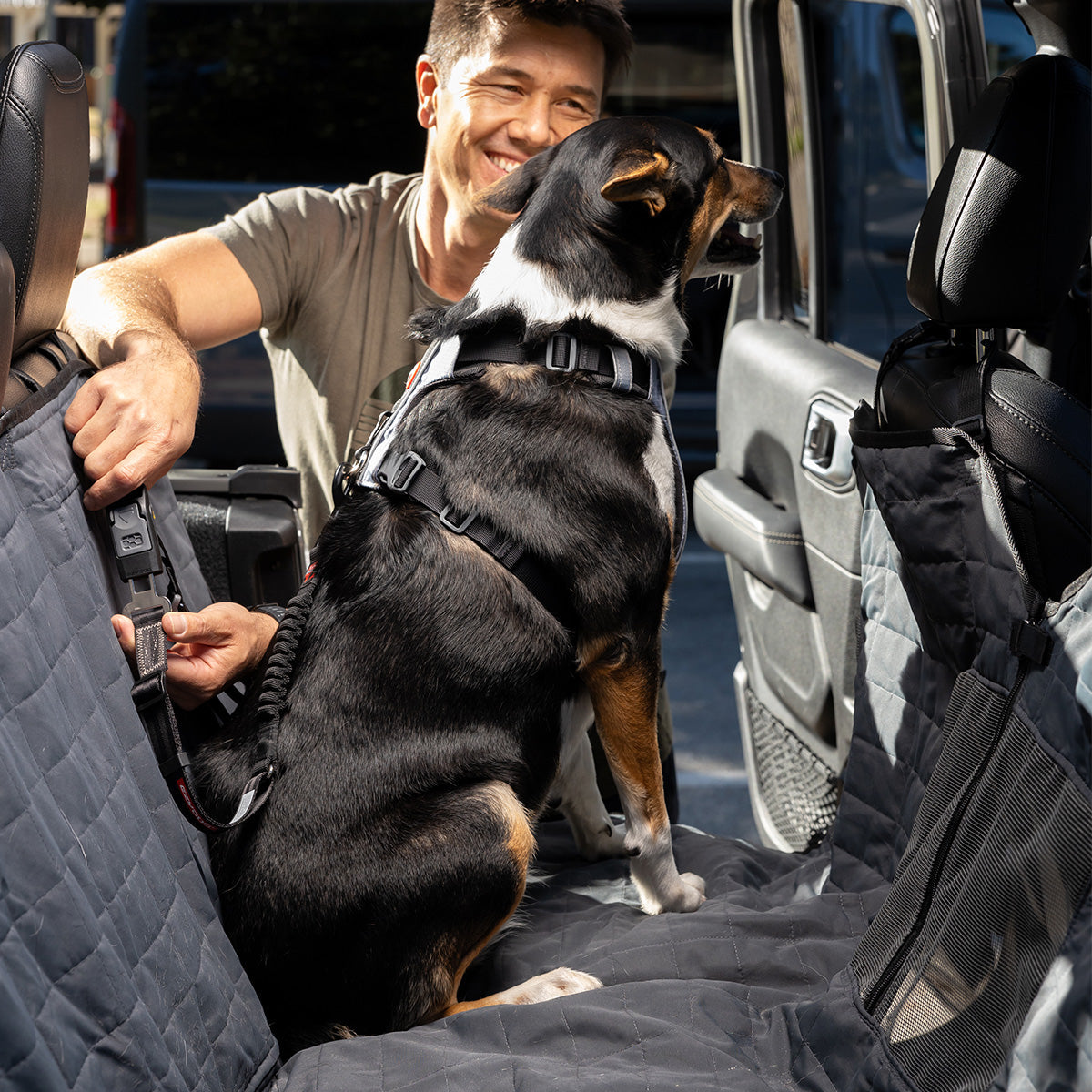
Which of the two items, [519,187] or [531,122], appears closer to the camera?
[519,187]

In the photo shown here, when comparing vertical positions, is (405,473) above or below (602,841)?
above

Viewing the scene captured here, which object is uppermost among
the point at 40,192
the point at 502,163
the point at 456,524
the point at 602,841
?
the point at 40,192

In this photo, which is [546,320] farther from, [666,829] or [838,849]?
[838,849]

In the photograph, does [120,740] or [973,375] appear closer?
[120,740]

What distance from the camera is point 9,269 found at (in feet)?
4.31

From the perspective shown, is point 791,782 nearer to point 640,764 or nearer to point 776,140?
point 640,764

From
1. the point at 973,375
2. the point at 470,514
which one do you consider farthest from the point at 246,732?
the point at 973,375

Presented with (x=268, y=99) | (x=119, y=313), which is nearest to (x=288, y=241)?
(x=119, y=313)

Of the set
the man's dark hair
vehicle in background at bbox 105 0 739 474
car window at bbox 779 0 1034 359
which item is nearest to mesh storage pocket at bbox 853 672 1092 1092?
the man's dark hair

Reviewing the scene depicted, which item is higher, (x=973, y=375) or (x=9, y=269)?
(x=9, y=269)

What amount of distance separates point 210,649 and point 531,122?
1321mm

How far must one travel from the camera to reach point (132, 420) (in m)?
1.63

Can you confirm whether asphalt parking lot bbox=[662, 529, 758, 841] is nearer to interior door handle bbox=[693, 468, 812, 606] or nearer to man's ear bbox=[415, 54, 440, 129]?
interior door handle bbox=[693, 468, 812, 606]

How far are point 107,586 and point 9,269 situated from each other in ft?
1.60
